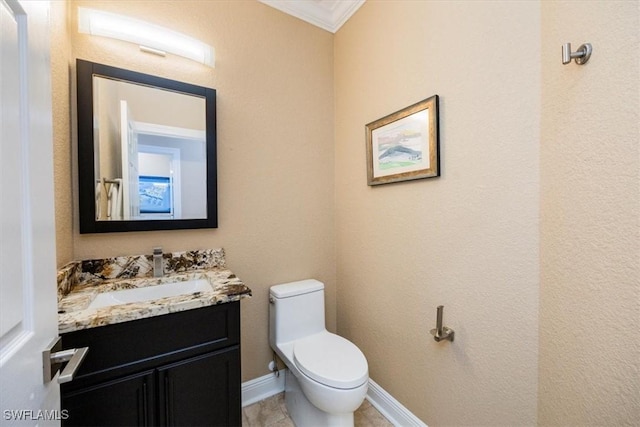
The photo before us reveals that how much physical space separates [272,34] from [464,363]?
218 centimetres

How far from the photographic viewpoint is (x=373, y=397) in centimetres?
165

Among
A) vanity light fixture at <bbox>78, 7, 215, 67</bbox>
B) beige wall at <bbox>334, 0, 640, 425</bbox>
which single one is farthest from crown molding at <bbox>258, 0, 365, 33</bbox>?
vanity light fixture at <bbox>78, 7, 215, 67</bbox>

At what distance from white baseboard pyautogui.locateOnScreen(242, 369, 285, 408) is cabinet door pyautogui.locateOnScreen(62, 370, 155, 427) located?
2.43 ft

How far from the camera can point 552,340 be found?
887mm

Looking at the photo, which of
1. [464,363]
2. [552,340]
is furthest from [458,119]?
[464,363]

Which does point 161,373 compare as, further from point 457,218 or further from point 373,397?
point 457,218

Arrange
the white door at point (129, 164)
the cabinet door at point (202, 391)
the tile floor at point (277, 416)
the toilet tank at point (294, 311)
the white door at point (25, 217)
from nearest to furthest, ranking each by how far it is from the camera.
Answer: the white door at point (25, 217) < the cabinet door at point (202, 391) < the white door at point (129, 164) < the tile floor at point (277, 416) < the toilet tank at point (294, 311)

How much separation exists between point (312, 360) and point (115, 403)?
32.4 inches

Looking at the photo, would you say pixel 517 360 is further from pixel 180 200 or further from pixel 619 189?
pixel 180 200

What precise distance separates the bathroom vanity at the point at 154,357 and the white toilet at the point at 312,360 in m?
0.36

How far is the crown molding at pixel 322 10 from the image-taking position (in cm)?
175

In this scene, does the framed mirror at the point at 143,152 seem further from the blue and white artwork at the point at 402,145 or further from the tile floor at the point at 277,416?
the tile floor at the point at 277,416

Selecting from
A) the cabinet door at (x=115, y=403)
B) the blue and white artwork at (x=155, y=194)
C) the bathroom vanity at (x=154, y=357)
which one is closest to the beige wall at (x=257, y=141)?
the blue and white artwork at (x=155, y=194)

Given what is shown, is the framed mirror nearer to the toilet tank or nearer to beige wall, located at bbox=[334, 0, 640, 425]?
the toilet tank
